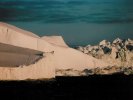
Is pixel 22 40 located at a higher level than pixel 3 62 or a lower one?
higher

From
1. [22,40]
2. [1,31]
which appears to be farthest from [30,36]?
[1,31]

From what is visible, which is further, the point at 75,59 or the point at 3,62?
the point at 75,59

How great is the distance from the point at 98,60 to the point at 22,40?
3591 millimetres

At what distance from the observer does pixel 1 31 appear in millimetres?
14703

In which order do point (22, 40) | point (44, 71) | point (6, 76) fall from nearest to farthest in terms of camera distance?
point (6, 76), point (44, 71), point (22, 40)

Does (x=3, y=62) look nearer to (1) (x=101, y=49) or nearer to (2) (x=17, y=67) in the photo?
(2) (x=17, y=67)

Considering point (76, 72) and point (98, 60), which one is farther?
point (98, 60)

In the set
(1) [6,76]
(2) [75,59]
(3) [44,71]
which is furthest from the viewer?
(2) [75,59]

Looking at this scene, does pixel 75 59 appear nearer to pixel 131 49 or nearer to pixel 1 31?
pixel 131 49

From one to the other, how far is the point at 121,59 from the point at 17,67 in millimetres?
5613

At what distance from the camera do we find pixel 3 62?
1302cm

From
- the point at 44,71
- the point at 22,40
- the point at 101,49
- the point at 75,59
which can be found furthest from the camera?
the point at 101,49

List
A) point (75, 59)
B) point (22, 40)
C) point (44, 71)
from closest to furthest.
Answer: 1. point (44, 71)
2. point (22, 40)
3. point (75, 59)

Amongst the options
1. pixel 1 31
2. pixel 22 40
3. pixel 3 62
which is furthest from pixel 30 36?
pixel 3 62
